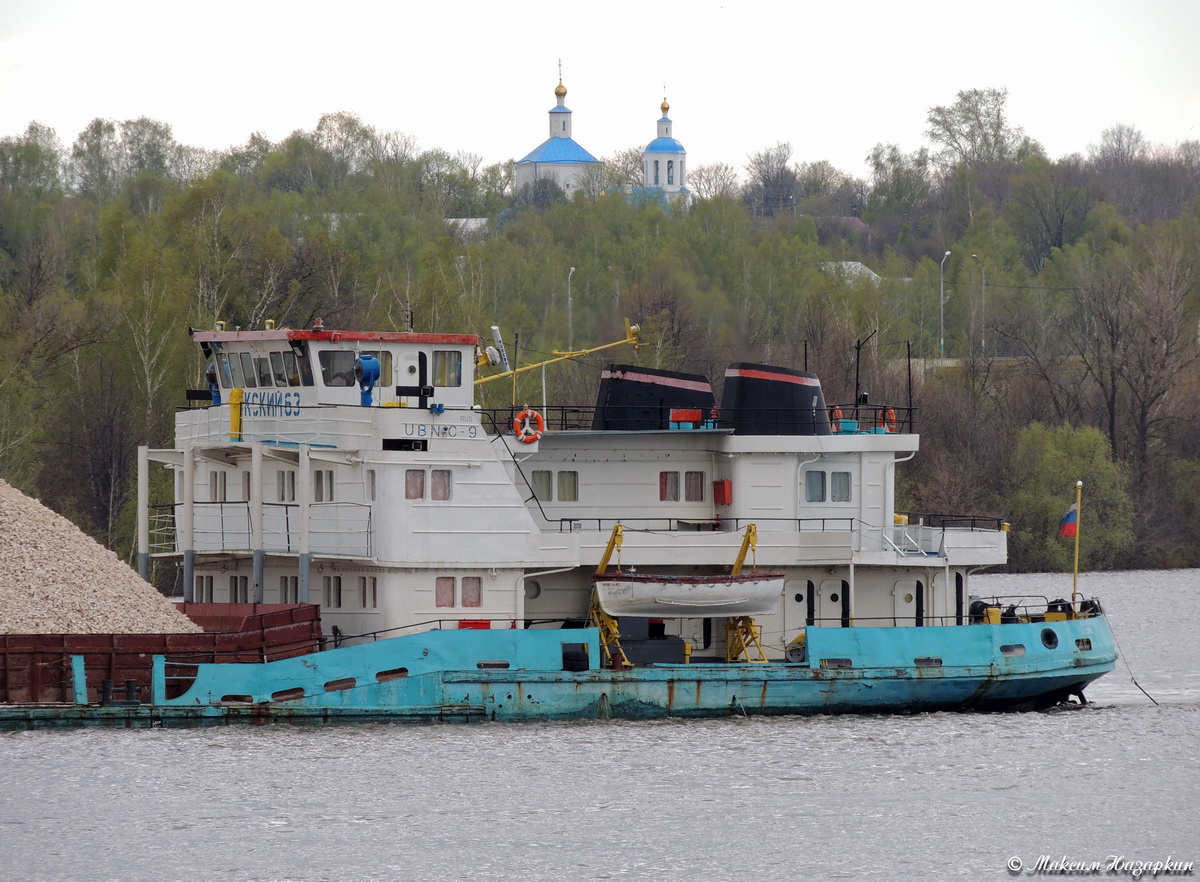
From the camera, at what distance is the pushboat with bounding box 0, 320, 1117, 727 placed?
25.6 metres

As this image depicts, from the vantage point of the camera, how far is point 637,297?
62.2 metres

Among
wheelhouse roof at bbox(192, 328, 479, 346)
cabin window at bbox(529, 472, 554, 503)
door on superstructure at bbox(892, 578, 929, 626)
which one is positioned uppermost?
wheelhouse roof at bbox(192, 328, 479, 346)

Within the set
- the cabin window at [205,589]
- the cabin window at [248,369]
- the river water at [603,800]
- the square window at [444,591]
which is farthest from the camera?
the cabin window at [205,589]

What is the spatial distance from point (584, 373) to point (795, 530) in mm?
32852

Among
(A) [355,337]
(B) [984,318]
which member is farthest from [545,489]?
(B) [984,318]

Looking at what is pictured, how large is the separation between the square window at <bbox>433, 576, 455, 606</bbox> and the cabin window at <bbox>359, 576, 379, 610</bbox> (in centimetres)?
91

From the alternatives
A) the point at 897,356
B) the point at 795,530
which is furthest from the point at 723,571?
the point at 897,356

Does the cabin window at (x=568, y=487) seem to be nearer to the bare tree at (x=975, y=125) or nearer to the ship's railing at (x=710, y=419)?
the ship's railing at (x=710, y=419)

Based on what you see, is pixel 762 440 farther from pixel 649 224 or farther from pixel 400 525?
pixel 649 224

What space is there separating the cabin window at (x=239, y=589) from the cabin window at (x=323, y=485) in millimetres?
2217

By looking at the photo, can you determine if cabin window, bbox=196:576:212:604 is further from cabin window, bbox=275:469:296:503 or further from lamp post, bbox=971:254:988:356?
lamp post, bbox=971:254:988:356

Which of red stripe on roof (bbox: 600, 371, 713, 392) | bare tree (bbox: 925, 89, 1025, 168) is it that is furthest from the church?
red stripe on roof (bbox: 600, 371, 713, 392)

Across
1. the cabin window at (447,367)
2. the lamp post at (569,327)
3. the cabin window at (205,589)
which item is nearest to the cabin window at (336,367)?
the cabin window at (447,367)

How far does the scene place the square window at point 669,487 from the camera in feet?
93.1
